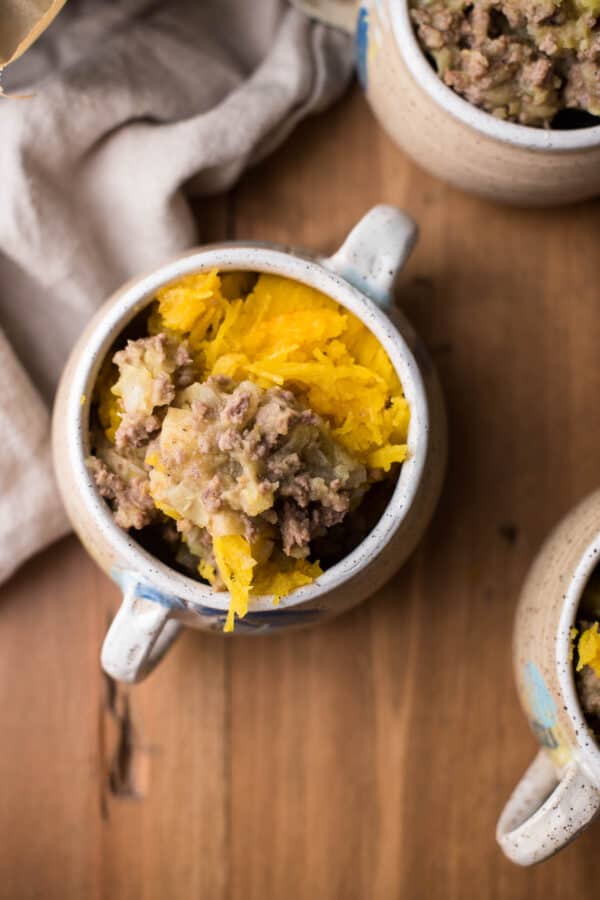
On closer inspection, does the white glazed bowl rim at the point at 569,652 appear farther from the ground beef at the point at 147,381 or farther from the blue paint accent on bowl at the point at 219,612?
the ground beef at the point at 147,381

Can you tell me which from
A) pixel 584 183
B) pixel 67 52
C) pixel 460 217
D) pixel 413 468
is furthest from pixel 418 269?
pixel 67 52

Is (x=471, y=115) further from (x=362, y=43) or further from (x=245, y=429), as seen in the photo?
(x=245, y=429)

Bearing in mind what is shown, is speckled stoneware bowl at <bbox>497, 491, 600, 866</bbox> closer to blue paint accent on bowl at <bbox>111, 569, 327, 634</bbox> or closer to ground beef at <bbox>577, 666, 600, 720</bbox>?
ground beef at <bbox>577, 666, 600, 720</bbox>

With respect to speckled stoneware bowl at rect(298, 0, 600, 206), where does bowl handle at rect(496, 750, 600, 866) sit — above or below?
below

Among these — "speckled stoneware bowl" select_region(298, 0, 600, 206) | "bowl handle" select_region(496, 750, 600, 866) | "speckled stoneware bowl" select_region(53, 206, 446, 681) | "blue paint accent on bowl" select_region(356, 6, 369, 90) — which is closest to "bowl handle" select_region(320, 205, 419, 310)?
"speckled stoneware bowl" select_region(53, 206, 446, 681)

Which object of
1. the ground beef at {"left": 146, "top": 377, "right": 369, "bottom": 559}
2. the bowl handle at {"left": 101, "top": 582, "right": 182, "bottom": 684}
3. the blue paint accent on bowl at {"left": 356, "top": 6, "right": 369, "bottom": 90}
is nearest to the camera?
the ground beef at {"left": 146, "top": 377, "right": 369, "bottom": 559}
